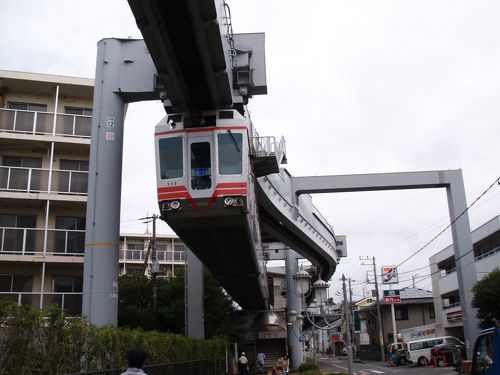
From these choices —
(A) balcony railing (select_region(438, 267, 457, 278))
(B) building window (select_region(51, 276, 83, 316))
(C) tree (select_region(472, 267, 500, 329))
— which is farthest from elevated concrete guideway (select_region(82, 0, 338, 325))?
(A) balcony railing (select_region(438, 267, 457, 278))

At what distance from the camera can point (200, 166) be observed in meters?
16.6

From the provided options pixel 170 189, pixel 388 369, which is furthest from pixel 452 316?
pixel 170 189

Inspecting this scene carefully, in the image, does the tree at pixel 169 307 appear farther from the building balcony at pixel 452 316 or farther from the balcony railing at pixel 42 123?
the building balcony at pixel 452 316

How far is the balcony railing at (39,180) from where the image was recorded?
2578 cm

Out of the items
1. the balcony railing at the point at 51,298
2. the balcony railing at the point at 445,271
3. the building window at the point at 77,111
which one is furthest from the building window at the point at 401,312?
the balcony railing at the point at 51,298

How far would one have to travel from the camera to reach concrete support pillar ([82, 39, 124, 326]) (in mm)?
17594

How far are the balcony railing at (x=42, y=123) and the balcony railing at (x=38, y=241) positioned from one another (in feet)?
15.4

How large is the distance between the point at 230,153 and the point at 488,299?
1793 cm

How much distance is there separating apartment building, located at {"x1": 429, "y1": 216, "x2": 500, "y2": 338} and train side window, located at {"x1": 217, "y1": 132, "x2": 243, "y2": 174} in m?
31.2

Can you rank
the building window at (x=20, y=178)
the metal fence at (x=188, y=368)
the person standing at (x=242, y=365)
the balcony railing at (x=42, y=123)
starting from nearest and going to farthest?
the metal fence at (x=188, y=368) → the building window at (x=20, y=178) → the balcony railing at (x=42, y=123) → the person standing at (x=242, y=365)

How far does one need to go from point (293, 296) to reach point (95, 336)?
32159 millimetres

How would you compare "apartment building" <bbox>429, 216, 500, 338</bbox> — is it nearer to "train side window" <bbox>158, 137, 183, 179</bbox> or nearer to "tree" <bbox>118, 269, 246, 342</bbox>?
"tree" <bbox>118, 269, 246, 342</bbox>

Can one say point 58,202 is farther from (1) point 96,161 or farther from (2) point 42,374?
(2) point 42,374

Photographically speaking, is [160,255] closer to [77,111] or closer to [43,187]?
[77,111]
